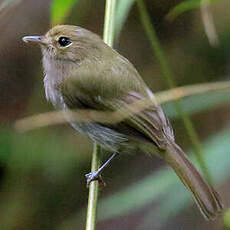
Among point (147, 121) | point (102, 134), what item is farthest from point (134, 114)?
point (102, 134)

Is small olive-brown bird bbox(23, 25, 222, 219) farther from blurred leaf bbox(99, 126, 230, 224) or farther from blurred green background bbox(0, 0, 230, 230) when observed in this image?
blurred green background bbox(0, 0, 230, 230)

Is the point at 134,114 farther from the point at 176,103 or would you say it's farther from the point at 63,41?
the point at 63,41

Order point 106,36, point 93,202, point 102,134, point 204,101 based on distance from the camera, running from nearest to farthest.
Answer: point 93,202 < point 106,36 < point 102,134 < point 204,101

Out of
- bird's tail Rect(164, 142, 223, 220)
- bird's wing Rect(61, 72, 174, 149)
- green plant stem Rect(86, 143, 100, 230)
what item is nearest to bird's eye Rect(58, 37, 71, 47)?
bird's wing Rect(61, 72, 174, 149)

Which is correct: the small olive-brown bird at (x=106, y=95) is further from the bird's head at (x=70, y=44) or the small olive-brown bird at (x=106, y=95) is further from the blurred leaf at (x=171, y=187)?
the blurred leaf at (x=171, y=187)

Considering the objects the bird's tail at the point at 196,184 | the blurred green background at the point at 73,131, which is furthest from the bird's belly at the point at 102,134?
the blurred green background at the point at 73,131

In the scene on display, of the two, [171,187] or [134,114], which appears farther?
[171,187]
